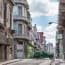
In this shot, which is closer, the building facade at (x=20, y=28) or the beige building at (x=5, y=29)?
the beige building at (x=5, y=29)

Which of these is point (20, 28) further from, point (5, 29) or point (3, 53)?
point (3, 53)

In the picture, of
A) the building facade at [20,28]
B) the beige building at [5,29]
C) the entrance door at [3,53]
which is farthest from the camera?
the building facade at [20,28]

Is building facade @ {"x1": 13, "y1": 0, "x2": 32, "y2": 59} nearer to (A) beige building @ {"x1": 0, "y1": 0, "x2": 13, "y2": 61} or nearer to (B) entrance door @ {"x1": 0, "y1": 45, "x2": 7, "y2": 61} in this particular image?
(A) beige building @ {"x1": 0, "y1": 0, "x2": 13, "y2": 61}

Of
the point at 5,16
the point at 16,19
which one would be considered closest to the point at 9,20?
the point at 5,16

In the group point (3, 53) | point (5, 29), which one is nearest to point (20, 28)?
point (5, 29)

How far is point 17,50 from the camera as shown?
260ft

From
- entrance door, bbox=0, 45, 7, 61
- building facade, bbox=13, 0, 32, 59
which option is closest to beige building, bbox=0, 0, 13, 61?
entrance door, bbox=0, 45, 7, 61

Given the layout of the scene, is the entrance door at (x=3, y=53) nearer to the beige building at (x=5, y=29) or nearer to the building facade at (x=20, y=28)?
the beige building at (x=5, y=29)

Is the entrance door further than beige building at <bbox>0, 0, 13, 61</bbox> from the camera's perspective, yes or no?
Yes

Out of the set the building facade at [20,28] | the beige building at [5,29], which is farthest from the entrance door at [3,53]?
the building facade at [20,28]

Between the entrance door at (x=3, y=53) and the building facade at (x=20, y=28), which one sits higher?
the building facade at (x=20, y=28)

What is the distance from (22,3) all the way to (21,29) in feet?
23.2

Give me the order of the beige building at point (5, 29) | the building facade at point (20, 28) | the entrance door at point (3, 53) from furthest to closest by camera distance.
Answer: the building facade at point (20, 28), the entrance door at point (3, 53), the beige building at point (5, 29)

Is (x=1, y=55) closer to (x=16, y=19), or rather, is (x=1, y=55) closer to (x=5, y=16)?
(x=5, y=16)
